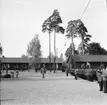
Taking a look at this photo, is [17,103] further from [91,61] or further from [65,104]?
[91,61]

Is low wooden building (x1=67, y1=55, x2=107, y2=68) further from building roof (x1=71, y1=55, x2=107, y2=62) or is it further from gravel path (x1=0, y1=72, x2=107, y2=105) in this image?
gravel path (x1=0, y1=72, x2=107, y2=105)

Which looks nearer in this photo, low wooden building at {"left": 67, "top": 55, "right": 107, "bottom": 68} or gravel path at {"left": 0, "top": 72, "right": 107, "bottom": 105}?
gravel path at {"left": 0, "top": 72, "right": 107, "bottom": 105}

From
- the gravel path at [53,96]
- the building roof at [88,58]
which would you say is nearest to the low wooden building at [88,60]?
the building roof at [88,58]

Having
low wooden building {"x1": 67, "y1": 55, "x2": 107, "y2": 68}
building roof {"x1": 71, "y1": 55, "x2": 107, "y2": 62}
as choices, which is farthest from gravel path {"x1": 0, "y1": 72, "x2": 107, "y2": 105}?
building roof {"x1": 71, "y1": 55, "x2": 107, "y2": 62}

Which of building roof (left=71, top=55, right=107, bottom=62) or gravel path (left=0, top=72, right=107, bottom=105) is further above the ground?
building roof (left=71, top=55, right=107, bottom=62)


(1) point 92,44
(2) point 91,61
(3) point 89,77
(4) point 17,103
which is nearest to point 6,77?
(3) point 89,77

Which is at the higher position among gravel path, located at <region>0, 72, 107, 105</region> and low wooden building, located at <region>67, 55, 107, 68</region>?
low wooden building, located at <region>67, 55, 107, 68</region>

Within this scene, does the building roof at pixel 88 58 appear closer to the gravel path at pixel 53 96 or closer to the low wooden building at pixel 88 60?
the low wooden building at pixel 88 60

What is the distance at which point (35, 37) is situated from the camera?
72.0 m

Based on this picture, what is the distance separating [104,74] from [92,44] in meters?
90.9

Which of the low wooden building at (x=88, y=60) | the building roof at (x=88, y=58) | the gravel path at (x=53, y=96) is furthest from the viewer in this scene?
the building roof at (x=88, y=58)

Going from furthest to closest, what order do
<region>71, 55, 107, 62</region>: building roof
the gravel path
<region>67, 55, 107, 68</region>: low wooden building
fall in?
<region>71, 55, 107, 62</region>: building roof < <region>67, 55, 107, 68</region>: low wooden building < the gravel path

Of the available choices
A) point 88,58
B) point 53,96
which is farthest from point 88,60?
point 53,96

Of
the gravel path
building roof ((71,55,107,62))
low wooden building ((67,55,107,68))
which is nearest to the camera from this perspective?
the gravel path
